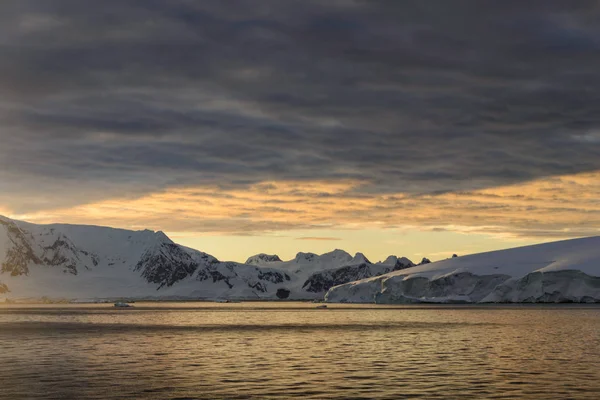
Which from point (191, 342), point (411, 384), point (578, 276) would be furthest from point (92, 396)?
point (578, 276)

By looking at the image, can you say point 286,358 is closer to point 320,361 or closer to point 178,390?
point 320,361

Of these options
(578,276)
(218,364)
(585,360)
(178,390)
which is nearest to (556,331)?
(585,360)

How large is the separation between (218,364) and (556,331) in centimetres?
5165

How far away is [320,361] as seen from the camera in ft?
184

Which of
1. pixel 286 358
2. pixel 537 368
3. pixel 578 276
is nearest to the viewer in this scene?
pixel 537 368

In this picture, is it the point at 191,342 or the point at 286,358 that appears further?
the point at 191,342

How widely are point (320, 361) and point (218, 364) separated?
24.4ft

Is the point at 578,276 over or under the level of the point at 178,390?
over

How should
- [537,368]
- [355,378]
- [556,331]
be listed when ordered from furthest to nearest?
[556,331], [537,368], [355,378]

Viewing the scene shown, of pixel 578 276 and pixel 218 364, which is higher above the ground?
pixel 578 276

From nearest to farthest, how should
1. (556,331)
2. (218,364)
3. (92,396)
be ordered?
(92,396)
(218,364)
(556,331)

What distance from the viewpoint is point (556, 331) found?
9119 cm

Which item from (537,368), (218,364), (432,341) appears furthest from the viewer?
(432,341)

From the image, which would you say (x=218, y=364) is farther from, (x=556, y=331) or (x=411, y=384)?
(x=556, y=331)
